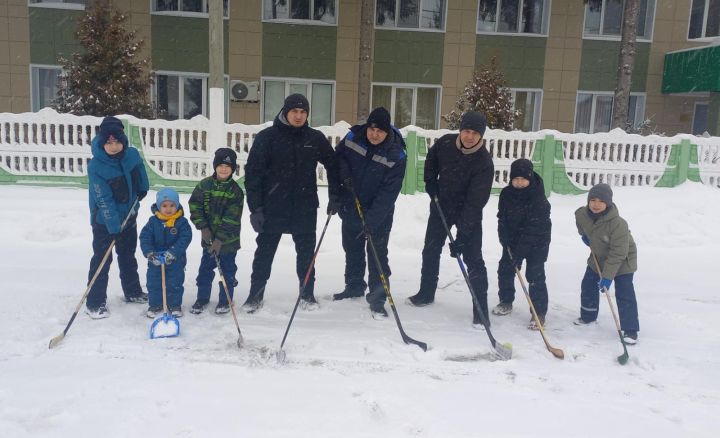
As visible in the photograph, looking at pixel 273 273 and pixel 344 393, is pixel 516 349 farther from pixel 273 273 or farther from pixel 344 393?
pixel 273 273


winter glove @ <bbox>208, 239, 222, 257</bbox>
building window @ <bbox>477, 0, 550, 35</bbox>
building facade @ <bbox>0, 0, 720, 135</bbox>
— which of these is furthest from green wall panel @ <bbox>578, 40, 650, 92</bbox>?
winter glove @ <bbox>208, 239, 222, 257</bbox>

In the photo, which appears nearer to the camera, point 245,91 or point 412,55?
point 245,91

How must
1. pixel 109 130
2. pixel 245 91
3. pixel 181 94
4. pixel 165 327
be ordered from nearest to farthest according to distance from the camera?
1. pixel 165 327
2. pixel 109 130
3. pixel 245 91
4. pixel 181 94

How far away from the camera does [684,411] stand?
340 centimetres

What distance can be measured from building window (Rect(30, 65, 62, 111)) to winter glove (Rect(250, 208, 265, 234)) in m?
11.6

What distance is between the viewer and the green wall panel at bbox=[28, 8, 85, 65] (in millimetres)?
13289

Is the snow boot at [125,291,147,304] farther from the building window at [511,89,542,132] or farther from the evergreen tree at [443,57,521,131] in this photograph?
the building window at [511,89,542,132]

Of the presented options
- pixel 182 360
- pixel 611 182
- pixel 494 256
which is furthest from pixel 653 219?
pixel 182 360

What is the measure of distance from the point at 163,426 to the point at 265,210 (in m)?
2.14

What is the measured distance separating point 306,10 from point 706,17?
1082cm

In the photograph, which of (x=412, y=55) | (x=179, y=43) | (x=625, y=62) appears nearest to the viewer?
(x=625, y=62)

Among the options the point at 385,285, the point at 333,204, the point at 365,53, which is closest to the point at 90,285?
the point at 333,204

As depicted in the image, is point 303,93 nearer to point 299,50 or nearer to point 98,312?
point 299,50

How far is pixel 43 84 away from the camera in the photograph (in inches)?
544
